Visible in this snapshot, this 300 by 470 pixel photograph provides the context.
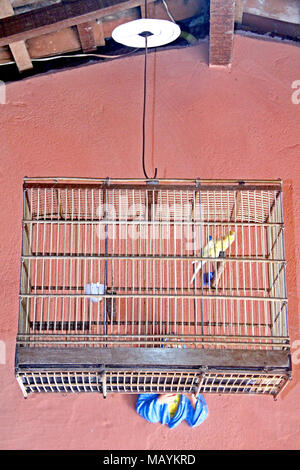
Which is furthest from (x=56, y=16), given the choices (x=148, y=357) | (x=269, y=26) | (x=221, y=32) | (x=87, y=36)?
(x=148, y=357)

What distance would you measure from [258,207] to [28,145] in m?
1.27

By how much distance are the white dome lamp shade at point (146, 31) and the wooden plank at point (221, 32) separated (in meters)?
0.35

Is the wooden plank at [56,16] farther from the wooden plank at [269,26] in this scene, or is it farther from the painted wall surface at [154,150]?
the wooden plank at [269,26]

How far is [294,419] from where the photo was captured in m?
3.19

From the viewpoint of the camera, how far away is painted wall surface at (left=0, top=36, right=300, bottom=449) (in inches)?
125

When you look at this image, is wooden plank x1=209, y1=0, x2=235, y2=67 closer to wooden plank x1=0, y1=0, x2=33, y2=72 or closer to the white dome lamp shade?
the white dome lamp shade

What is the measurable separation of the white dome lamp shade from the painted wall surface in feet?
1.86

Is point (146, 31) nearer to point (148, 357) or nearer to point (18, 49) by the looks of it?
point (18, 49)

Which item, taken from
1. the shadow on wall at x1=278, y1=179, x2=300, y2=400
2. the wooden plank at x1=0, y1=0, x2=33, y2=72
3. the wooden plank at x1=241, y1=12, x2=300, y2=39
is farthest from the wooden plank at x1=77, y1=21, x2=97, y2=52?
the shadow on wall at x1=278, y1=179, x2=300, y2=400

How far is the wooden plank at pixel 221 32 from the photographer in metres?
3.18

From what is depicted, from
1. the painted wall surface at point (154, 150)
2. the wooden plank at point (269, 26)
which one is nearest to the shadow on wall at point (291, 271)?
the painted wall surface at point (154, 150)

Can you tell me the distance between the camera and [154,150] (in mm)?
3471
